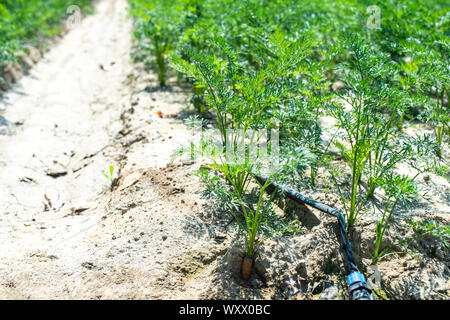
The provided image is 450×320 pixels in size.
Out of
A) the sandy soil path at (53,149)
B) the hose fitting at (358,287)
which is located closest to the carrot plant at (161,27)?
the sandy soil path at (53,149)

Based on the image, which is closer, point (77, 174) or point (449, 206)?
point (449, 206)

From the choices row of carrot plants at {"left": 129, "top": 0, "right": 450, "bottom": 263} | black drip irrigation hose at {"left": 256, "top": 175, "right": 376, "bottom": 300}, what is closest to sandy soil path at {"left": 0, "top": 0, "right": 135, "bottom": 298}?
row of carrot plants at {"left": 129, "top": 0, "right": 450, "bottom": 263}

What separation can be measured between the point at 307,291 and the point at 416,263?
0.86 metres

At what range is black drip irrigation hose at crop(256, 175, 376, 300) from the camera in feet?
8.88

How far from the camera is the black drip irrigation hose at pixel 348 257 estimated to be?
8.88 ft

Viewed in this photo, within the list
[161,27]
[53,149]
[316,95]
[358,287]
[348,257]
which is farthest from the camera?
[161,27]

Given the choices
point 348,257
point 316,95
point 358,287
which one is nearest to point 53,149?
point 316,95

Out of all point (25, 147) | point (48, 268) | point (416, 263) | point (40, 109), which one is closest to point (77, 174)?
point (25, 147)

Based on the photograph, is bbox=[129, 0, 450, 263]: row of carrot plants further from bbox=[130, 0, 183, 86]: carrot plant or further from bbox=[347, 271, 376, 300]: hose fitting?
bbox=[347, 271, 376, 300]: hose fitting

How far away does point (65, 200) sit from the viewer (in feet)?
14.8

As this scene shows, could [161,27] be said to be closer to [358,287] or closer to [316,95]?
[316,95]

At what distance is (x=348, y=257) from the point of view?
9.79ft

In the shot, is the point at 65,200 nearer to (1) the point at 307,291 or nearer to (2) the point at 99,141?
(2) the point at 99,141

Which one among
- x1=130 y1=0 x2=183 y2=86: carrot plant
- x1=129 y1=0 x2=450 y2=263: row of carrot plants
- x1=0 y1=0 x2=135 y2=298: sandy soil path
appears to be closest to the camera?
x1=129 y1=0 x2=450 y2=263: row of carrot plants
